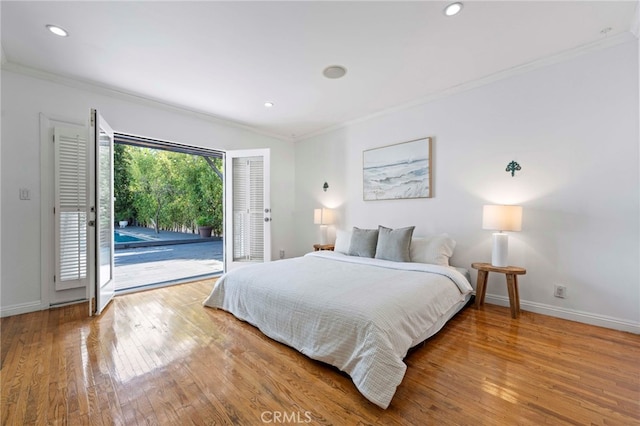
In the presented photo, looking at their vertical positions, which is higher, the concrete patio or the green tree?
the green tree

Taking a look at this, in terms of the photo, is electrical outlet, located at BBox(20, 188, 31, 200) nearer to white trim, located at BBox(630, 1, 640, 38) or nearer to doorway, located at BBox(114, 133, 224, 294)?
white trim, located at BBox(630, 1, 640, 38)

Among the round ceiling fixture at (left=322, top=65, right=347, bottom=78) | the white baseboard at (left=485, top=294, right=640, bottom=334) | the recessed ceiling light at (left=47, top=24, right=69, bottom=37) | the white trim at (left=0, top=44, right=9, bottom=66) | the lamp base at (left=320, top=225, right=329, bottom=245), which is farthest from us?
the lamp base at (left=320, top=225, right=329, bottom=245)

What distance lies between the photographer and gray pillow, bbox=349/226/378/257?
3.29 metres

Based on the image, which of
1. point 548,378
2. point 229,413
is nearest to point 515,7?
point 548,378

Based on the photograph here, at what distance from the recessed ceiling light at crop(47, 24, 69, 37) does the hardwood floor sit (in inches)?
102

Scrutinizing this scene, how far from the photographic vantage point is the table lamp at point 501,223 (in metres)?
2.56

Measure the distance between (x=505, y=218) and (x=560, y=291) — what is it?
91 cm

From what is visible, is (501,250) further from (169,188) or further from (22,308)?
(169,188)

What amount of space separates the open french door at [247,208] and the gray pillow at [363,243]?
159 centimetres

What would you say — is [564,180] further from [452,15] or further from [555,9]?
[452,15]

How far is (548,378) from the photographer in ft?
5.41

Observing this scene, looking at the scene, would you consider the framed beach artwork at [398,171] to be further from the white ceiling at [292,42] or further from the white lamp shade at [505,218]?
the white lamp shade at [505,218]

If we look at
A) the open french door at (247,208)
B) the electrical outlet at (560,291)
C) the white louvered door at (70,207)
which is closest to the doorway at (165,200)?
the open french door at (247,208)

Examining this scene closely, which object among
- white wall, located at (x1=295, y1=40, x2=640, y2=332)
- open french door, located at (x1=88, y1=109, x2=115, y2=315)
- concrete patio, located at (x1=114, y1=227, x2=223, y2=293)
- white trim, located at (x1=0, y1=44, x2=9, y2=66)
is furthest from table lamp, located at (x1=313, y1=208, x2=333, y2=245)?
white trim, located at (x1=0, y1=44, x2=9, y2=66)
